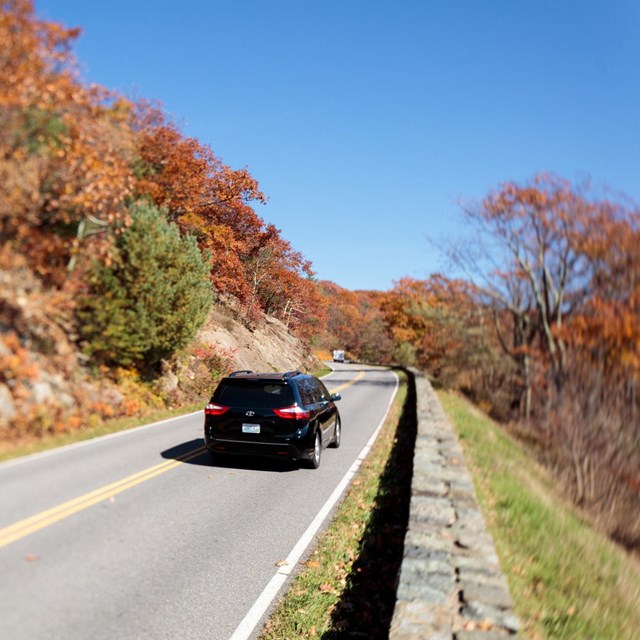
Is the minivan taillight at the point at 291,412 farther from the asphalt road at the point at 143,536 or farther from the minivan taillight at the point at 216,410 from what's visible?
the asphalt road at the point at 143,536

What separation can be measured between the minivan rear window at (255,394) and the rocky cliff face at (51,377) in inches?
196

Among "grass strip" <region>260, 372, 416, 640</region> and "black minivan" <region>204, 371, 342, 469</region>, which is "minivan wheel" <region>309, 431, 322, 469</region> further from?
"grass strip" <region>260, 372, 416, 640</region>

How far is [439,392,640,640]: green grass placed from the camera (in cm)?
457

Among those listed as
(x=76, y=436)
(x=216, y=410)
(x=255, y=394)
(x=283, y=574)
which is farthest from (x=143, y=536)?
(x=76, y=436)

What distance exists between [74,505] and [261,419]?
3255 mm

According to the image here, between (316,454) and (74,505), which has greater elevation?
(316,454)

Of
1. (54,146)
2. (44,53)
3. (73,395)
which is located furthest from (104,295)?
(44,53)

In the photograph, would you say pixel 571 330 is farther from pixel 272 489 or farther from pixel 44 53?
pixel 44 53

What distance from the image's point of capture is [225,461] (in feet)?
32.4

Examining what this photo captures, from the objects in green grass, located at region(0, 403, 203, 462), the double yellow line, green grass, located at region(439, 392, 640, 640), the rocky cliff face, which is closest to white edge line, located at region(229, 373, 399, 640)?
green grass, located at region(439, 392, 640, 640)

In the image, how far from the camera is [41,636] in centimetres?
385

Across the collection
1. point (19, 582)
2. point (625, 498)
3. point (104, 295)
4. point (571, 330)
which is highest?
point (571, 330)

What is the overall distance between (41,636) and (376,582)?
3.10 metres

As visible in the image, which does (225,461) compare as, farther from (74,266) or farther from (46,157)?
(46,157)
